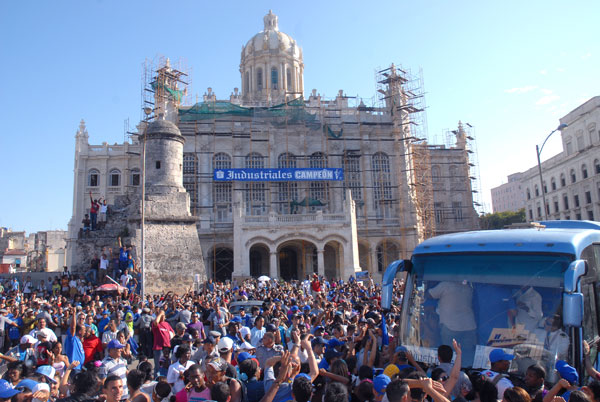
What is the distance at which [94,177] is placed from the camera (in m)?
40.3

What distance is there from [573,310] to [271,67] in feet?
146

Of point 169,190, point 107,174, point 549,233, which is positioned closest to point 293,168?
point 169,190

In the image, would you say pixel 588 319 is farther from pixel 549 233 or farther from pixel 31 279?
pixel 31 279

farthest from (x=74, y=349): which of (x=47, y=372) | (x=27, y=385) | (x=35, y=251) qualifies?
(x=35, y=251)

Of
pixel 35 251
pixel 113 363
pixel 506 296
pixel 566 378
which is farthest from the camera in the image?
pixel 35 251

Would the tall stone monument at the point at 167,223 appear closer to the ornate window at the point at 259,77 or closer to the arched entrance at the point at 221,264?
the arched entrance at the point at 221,264

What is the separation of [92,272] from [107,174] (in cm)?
2127

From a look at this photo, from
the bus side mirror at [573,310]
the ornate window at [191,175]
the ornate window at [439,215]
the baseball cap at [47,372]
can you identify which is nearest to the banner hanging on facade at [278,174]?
the ornate window at [191,175]

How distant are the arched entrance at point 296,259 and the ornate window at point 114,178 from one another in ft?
50.8

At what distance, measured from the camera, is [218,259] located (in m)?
35.7

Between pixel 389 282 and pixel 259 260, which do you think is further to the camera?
pixel 259 260

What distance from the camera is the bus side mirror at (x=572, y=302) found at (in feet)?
15.8

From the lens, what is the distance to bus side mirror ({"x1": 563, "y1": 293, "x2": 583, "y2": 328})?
481cm

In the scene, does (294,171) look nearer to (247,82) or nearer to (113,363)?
(247,82)
